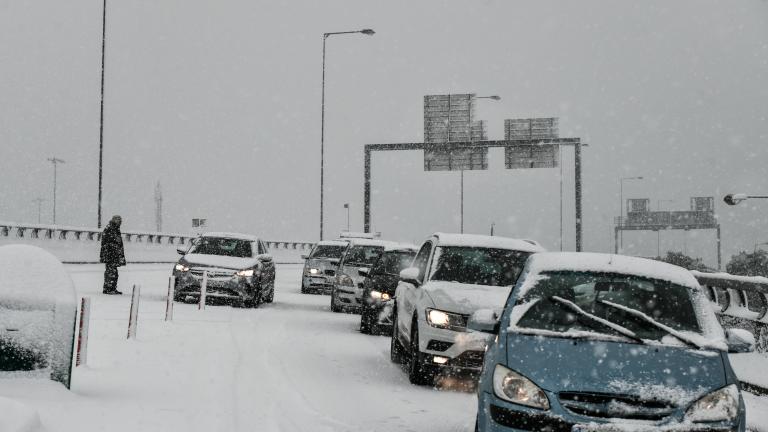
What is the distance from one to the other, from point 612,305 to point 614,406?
109 centimetres

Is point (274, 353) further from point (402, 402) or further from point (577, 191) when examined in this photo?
point (577, 191)

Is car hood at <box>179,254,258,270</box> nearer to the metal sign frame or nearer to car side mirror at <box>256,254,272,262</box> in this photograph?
car side mirror at <box>256,254,272,262</box>

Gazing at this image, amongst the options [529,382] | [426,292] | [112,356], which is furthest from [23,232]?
[529,382]

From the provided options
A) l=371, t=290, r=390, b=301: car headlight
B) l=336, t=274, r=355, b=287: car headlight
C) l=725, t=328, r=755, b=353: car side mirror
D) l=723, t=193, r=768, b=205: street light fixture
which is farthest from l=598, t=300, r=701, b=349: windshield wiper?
l=723, t=193, r=768, b=205: street light fixture

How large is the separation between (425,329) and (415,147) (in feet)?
107

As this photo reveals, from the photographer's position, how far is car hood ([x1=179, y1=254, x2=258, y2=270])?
20344 millimetres

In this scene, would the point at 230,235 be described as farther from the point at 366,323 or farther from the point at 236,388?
the point at 236,388

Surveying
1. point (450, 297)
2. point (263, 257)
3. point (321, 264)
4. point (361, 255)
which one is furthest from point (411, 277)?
point (321, 264)

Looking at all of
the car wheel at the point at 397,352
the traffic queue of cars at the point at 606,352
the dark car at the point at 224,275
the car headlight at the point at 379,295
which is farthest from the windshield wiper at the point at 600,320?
the dark car at the point at 224,275

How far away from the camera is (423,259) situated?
11875 millimetres

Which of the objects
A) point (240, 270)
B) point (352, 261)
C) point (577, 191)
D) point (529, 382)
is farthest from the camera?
point (577, 191)

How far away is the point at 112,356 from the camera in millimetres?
11242

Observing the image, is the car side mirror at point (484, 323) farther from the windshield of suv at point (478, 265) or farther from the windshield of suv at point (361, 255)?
the windshield of suv at point (361, 255)

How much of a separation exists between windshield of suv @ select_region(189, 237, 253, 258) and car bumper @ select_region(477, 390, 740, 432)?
16.4 meters
